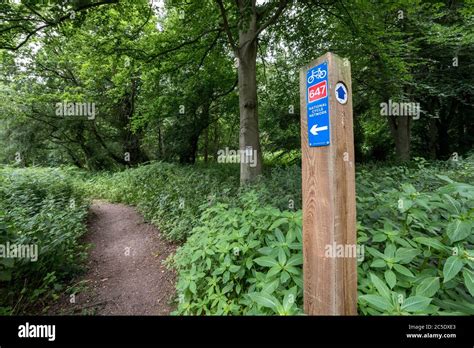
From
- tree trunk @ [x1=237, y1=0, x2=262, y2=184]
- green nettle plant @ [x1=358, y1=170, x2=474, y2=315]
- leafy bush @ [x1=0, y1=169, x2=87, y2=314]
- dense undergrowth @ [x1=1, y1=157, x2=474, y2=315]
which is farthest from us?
tree trunk @ [x1=237, y1=0, x2=262, y2=184]

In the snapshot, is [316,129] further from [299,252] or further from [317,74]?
[299,252]

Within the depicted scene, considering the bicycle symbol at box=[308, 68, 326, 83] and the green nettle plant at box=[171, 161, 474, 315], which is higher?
the bicycle symbol at box=[308, 68, 326, 83]

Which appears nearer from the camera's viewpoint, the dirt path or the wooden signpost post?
the wooden signpost post

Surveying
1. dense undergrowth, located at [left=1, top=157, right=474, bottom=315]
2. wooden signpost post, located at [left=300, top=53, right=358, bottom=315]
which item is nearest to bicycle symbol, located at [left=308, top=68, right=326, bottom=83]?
wooden signpost post, located at [left=300, top=53, right=358, bottom=315]

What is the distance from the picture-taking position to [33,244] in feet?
13.0

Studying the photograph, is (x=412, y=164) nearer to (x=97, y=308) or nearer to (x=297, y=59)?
(x=297, y=59)

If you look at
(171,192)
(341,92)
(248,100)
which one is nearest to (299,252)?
(341,92)

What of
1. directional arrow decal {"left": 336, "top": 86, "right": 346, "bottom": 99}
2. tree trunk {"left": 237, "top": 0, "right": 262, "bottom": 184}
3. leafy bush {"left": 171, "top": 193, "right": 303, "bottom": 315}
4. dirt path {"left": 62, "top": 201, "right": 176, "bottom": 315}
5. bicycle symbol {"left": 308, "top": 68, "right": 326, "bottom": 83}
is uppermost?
tree trunk {"left": 237, "top": 0, "right": 262, "bottom": 184}

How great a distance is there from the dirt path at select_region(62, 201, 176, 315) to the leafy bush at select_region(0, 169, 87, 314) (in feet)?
1.53

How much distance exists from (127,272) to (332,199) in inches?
183

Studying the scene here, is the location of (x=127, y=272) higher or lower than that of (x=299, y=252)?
lower

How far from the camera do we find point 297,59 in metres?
9.11

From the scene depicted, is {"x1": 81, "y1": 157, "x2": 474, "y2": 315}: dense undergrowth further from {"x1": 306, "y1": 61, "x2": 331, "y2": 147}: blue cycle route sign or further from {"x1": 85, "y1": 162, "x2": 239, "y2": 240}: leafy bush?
{"x1": 85, "y1": 162, "x2": 239, "y2": 240}: leafy bush

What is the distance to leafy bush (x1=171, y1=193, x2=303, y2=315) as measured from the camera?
6.49 ft
